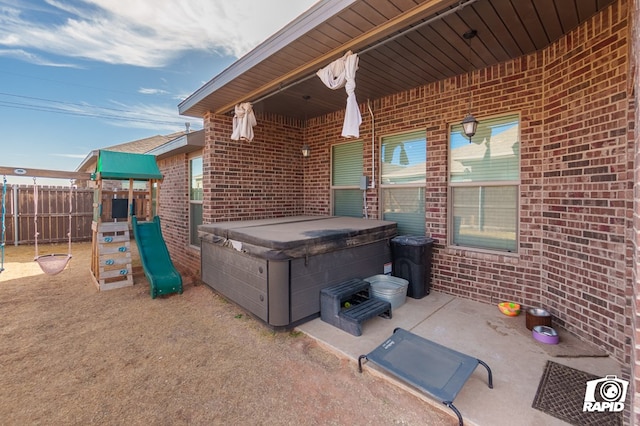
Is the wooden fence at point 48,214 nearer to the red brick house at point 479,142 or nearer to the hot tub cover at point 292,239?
the red brick house at point 479,142

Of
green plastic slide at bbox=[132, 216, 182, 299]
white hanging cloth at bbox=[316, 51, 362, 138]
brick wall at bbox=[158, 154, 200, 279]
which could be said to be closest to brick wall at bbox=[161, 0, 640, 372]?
green plastic slide at bbox=[132, 216, 182, 299]

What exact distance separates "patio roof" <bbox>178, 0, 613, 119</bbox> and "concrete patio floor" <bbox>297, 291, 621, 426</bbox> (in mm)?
3172

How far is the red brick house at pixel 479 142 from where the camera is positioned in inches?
95.7

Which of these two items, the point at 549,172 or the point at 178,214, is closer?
the point at 549,172

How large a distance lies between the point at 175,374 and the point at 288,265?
1.38 m

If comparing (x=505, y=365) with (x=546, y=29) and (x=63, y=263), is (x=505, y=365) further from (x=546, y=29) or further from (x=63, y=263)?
(x=63, y=263)

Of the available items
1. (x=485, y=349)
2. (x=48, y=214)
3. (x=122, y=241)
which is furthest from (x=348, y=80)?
(x=48, y=214)

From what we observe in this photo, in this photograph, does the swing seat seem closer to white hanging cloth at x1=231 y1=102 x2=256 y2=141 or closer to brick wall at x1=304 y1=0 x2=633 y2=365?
white hanging cloth at x1=231 y1=102 x2=256 y2=141

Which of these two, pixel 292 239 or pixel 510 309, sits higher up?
pixel 292 239

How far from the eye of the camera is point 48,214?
8945 millimetres

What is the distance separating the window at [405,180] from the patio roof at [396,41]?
2.98 feet

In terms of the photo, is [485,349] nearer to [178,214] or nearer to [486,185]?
[486,185]

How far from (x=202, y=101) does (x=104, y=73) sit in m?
13.0

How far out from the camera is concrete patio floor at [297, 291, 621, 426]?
184 cm
